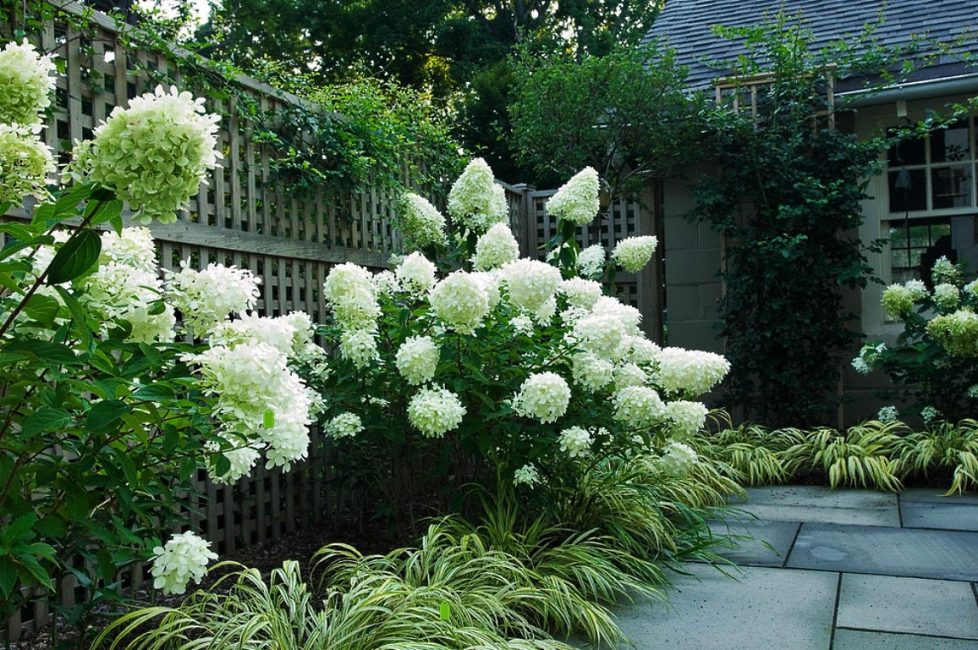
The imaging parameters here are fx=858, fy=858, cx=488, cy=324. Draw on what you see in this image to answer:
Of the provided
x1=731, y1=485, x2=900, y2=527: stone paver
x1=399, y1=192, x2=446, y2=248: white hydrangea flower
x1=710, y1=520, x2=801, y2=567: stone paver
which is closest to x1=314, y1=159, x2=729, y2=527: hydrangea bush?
x1=710, y1=520, x2=801, y2=567: stone paver

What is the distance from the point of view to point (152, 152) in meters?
1.57

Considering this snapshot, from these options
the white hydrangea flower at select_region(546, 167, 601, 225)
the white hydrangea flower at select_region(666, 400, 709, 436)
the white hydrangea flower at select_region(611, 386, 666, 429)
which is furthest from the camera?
the white hydrangea flower at select_region(546, 167, 601, 225)

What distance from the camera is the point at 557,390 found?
3.35m

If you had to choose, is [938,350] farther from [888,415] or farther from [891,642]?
[891,642]

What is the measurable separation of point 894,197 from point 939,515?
3.63 metres

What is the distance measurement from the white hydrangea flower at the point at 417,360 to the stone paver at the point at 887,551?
1870 millimetres

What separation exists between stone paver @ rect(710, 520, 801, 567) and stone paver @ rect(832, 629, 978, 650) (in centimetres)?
91

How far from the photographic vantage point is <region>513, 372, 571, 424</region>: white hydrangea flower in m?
3.35

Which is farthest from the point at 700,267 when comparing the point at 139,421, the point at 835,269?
the point at 139,421

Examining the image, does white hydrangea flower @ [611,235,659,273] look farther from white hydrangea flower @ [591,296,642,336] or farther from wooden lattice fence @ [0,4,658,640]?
wooden lattice fence @ [0,4,658,640]

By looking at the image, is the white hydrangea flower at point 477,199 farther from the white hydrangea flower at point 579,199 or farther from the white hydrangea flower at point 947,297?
the white hydrangea flower at point 947,297

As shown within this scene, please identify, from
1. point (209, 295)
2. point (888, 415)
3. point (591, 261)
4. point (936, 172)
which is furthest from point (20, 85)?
point (936, 172)

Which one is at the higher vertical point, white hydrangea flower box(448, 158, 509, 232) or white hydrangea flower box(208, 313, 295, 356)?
white hydrangea flower box(448, 158, 509, 232)

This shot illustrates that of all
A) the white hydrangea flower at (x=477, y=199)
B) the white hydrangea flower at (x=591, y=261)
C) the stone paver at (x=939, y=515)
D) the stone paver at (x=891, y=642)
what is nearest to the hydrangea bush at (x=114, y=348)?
the stone paver at (x=891, y=642)
